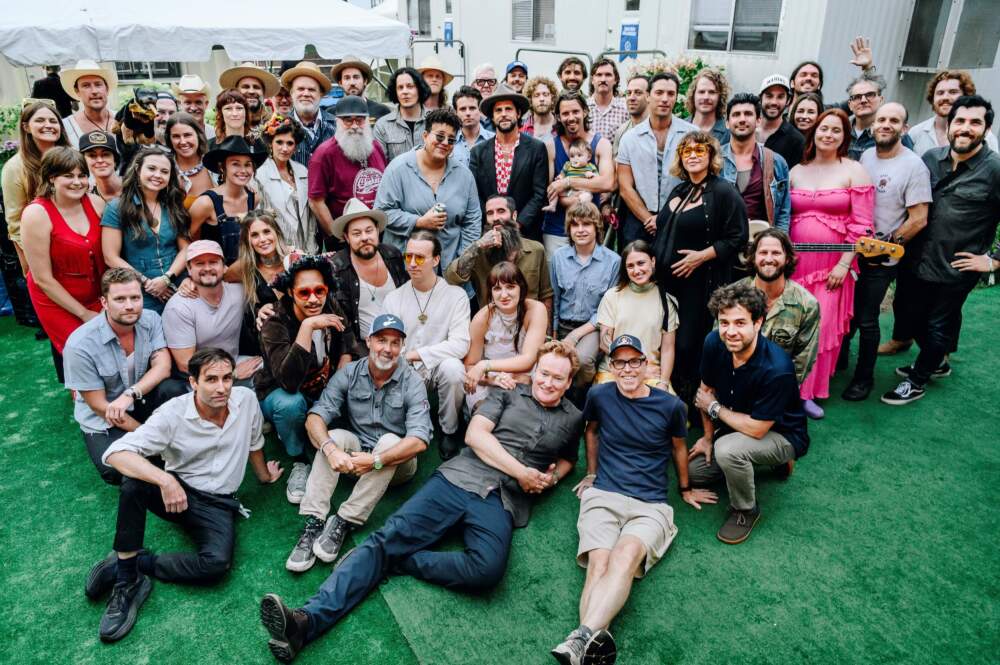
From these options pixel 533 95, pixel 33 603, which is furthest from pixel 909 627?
pixel 533 95

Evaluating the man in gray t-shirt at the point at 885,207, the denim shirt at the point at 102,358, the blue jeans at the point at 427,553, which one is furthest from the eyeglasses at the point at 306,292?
the man in gray t-shirt at the point at 885,207

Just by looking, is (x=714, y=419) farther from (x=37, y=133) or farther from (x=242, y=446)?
(x=37, y=133)

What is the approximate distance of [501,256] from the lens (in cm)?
454

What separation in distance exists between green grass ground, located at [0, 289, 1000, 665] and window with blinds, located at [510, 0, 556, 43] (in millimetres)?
9998

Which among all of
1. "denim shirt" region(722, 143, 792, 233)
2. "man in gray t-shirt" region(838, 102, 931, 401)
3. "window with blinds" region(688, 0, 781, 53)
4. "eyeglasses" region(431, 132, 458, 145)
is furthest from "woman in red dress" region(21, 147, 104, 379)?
"window with blinds" region(688, 0, 781, 53)

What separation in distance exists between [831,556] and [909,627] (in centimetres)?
49

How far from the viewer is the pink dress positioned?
453 centimetres

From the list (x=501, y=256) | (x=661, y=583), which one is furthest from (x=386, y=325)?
(x=661, y=583)

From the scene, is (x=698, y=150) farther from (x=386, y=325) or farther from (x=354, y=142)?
(x=354, y=142)

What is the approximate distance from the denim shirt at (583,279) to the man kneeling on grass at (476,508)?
2.83 ft

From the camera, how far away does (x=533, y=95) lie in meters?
5.59

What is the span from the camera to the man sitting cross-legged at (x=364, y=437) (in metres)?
3.50

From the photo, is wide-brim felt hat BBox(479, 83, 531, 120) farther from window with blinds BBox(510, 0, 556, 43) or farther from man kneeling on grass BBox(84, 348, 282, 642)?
window with blinds BBox(510, 0, 556, 43)

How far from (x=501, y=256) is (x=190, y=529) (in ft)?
8.28
